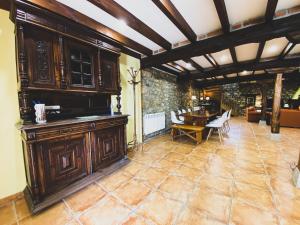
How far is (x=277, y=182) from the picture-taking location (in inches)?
86.0

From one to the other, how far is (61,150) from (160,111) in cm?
374

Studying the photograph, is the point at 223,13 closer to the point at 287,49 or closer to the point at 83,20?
the point at 83,20

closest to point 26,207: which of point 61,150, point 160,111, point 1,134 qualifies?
point 61,150

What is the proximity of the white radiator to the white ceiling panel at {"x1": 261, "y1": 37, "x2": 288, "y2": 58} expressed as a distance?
3.53 m

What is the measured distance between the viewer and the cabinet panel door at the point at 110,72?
2.62 meters

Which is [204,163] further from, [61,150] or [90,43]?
[90,43]

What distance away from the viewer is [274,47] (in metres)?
3.78

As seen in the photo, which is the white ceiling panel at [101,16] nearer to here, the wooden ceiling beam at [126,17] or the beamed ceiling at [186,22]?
the beamed ceiling at [186,22]

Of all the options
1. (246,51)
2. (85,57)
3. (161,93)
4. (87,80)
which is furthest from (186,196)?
(246,51)

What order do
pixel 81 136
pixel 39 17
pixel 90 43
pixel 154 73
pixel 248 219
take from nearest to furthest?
pixel 248 219 < pixel 39 17 < pixel 81 136 < pixel 90 43 < pixel 154 73

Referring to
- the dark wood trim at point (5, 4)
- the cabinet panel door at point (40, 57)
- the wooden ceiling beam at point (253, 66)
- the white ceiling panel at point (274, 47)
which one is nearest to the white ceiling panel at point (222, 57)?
the wooden ceiling beam at point (253, 66)

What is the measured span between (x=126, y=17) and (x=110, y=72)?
98cm

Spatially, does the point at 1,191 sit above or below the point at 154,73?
below

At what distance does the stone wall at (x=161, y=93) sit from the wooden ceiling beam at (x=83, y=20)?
Answer: 1476mm
